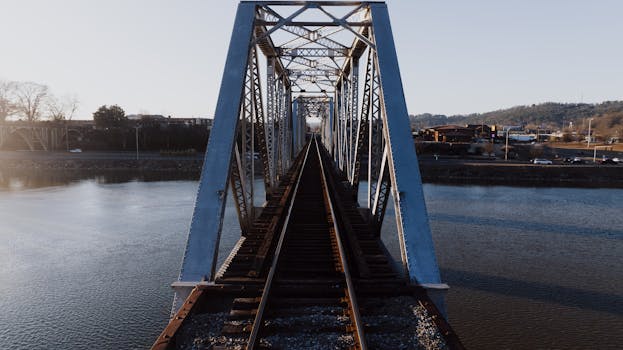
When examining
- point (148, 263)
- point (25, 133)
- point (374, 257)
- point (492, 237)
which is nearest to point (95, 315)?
point (148, 263)

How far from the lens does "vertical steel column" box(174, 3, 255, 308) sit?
6777 millimetres

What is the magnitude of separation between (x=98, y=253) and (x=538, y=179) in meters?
50.5

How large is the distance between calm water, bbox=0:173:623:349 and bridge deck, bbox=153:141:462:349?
435cm

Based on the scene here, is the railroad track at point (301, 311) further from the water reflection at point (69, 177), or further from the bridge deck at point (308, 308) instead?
the water reflection at point (69, 177)

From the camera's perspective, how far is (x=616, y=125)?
151625 mm

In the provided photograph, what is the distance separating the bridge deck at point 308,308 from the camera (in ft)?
17.9

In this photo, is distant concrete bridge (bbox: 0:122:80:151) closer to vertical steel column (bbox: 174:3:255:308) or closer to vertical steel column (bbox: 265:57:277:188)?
vertical steel column (bbox: 265:57:277:188)

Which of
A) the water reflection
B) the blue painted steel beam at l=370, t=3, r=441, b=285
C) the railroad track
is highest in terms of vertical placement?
the blue painted steel beam at l=370, t=3, r=441, b=285

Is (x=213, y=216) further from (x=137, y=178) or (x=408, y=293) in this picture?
(x=137, y=178)

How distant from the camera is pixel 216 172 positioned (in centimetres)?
754

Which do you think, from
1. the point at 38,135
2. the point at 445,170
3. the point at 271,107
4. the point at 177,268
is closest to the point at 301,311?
the point at 177,268

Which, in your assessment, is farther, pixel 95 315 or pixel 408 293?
pixel 95 315

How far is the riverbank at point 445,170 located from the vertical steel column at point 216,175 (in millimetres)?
44221

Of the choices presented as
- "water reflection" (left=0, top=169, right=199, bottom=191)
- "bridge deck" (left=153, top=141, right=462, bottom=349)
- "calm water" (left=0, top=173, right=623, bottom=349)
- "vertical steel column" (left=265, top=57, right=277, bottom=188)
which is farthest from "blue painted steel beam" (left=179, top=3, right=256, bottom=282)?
"water reflection" (left=0, top=169, right=199, bottom=191)
